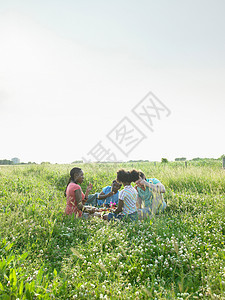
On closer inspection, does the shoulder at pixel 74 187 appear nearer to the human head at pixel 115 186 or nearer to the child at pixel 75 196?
the child at pixel 75 196

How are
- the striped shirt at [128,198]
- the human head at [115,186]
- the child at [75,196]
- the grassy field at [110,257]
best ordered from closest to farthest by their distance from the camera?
the grassy field at [110,257] → the striped shirt at [128,198] → the child at [75,196] → the human head at [115,186]

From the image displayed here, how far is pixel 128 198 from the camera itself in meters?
6.04

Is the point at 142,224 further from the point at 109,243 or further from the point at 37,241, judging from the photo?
the point at 37,241

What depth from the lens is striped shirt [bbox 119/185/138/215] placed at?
235 inches

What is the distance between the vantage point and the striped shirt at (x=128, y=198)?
5.98 meters

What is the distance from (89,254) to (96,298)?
1.24 metres

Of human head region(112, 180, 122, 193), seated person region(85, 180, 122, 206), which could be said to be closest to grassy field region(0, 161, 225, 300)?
seated person region(85, 180, 122, 206)

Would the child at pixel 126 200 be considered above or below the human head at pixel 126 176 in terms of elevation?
below

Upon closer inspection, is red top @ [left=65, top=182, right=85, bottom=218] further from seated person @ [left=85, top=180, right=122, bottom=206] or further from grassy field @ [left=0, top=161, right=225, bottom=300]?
seated person @ [left=85, top=180, right=122, bottom=206]

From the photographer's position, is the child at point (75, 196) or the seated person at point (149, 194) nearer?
the child at point (75, 196)

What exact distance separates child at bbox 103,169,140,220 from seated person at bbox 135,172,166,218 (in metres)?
0.23

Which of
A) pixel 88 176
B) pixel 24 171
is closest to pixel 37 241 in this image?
pixel 88 176

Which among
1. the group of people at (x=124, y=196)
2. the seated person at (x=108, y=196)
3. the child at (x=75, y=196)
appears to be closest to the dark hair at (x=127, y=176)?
the group of people at (x=124, y=196)

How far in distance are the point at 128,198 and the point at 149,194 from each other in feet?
3.35
